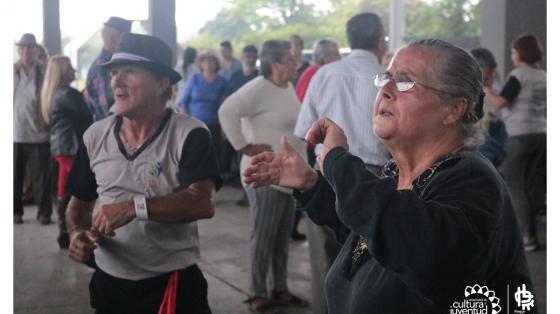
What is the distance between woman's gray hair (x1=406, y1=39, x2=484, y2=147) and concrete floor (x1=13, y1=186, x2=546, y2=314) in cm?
344

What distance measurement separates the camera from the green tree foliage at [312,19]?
33.0m

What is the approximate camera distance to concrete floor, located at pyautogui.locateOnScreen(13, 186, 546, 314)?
5559 mm

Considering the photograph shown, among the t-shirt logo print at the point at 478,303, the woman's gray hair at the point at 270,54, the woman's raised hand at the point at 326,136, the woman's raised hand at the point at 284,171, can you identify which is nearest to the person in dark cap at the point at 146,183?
the woman's raised hand at the point at 284,171

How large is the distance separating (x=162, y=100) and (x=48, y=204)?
236 inches

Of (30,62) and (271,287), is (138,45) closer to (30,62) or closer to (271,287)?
(271,287)

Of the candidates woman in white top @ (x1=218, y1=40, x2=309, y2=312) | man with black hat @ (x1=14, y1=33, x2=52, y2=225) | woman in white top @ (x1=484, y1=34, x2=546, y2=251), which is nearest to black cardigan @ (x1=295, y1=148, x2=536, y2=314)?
woman in white top @ (x1=218, y1=40, x2=309, y2=312)

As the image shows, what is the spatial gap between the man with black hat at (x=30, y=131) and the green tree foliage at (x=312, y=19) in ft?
82.1

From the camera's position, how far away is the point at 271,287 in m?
5.35

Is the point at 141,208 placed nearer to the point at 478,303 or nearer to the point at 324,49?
the point at 478,303

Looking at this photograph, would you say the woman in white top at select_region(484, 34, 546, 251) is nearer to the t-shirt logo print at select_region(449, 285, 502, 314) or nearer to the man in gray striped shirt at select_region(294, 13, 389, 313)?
the man in gray striped shirt at select_region(294, 13, 389, 313)

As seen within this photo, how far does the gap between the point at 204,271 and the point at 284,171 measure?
4404 millimetres
